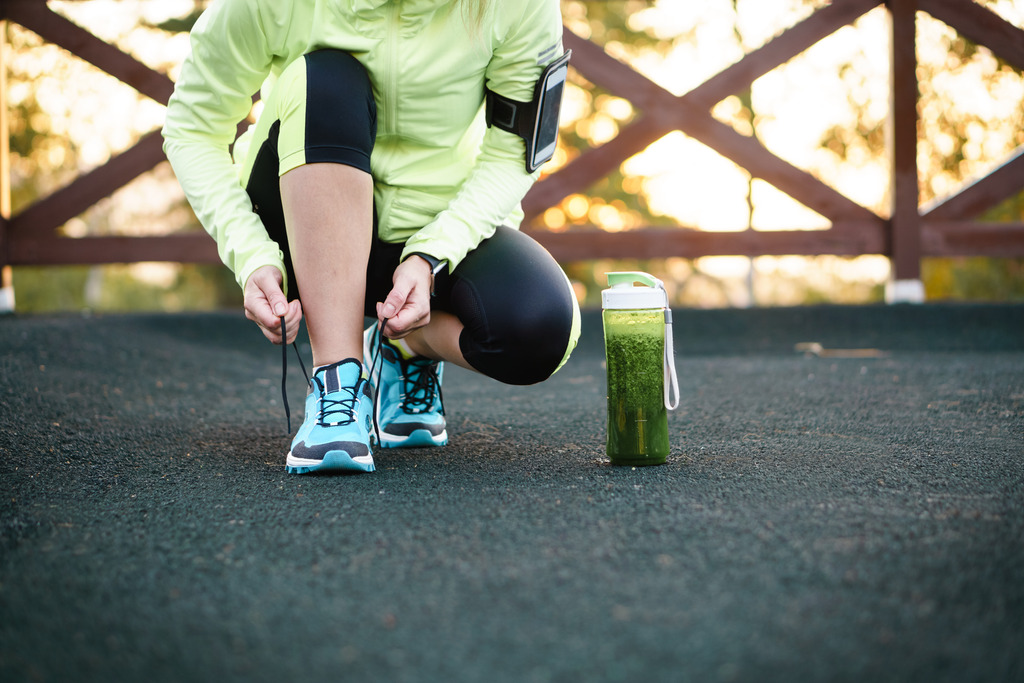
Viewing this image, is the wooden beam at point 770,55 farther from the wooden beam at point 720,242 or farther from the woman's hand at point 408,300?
the woman's hand at point 408,300

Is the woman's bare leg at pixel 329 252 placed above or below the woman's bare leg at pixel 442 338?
above

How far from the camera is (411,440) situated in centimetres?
146

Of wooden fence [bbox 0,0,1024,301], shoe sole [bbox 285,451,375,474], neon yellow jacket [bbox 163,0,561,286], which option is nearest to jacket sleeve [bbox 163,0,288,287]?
neon yellow jacket [bbox 163,0,561,286]

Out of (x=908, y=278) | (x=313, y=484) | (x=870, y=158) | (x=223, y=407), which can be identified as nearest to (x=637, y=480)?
(x=313, y=484)

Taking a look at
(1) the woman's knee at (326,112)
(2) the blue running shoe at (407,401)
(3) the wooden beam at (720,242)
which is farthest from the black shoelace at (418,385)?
(3) the wooden beam at (720,242)

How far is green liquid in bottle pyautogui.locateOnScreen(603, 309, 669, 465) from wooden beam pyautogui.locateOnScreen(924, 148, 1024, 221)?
2796 millimetres

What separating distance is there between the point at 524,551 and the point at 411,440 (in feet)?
2.11

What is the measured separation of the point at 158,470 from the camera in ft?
4.09

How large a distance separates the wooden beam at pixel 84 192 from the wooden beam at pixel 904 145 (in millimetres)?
3074

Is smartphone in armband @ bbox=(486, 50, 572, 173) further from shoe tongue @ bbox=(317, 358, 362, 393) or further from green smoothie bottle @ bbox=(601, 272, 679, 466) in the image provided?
shoe tongue @ bbox=(317, 358, 362, 393)

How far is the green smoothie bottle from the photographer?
1202 millimetres

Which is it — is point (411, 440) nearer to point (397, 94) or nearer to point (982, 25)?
point (397, 94)

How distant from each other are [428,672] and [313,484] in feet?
1.86

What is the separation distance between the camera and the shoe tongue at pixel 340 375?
124 cm
